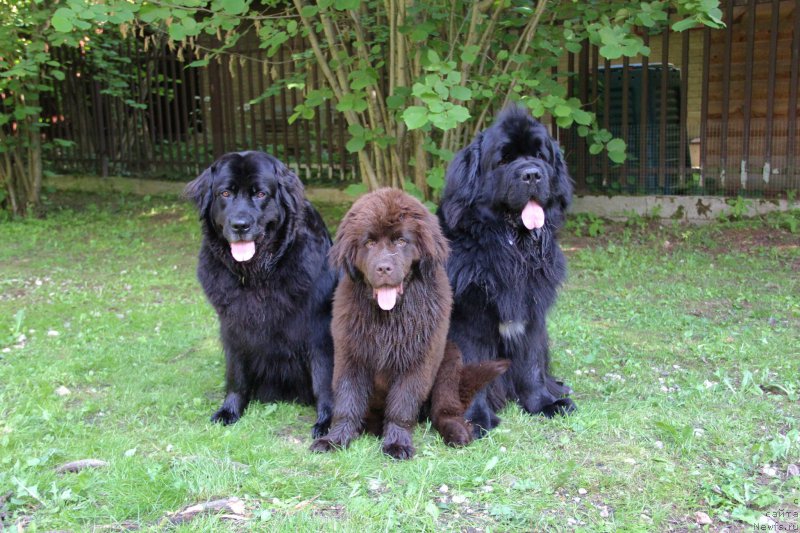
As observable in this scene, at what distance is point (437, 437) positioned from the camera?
10.8 ft

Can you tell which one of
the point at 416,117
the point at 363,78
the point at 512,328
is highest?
the point at 363,78

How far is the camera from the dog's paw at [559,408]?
3609 millimetres

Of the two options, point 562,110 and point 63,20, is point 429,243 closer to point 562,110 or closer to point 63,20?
point 562,110

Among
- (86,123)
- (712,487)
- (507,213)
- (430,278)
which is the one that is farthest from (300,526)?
(86,123)

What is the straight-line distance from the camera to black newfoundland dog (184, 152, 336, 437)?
137 inches

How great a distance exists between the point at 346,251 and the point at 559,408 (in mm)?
1455

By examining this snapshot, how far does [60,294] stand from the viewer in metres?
6.44

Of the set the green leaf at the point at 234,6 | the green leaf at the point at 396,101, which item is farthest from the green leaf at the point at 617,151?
the green leaf at the point at 234,6

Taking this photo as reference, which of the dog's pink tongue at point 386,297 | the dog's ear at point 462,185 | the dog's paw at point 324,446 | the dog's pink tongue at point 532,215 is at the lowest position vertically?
the dog's paw at point 324,446

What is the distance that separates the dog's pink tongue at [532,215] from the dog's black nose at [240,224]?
4.55 ft

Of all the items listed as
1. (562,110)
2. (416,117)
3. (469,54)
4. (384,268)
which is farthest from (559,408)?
(469,54)

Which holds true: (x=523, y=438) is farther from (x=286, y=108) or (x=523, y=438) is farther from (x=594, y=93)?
(x=286, y=108)

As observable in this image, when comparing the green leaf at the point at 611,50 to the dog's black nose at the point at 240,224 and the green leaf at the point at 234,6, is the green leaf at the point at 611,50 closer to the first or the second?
the green leaf at the point at 234,6

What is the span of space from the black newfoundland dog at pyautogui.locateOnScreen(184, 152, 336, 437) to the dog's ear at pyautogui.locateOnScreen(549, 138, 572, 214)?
1.31 meters
